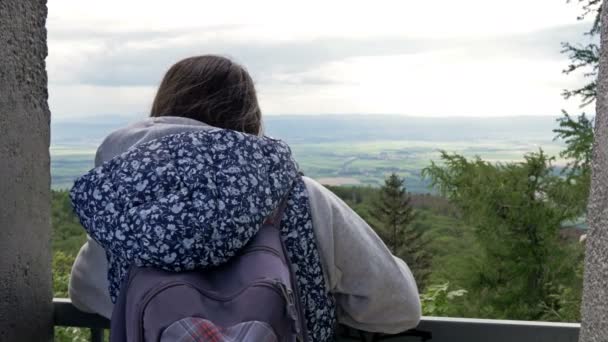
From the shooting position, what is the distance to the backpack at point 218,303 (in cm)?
131

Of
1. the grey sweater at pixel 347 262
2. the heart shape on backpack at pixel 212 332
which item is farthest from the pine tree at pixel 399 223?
the heart shape on backpack at pixel 212 332

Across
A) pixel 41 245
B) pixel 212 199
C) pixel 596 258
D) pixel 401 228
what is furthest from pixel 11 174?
pixel 401 228

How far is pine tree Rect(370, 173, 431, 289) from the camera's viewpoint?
41.7ft

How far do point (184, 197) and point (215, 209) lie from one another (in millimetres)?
62

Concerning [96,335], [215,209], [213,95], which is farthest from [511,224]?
[215,209]

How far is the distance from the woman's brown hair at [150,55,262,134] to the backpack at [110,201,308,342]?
1.11 feet

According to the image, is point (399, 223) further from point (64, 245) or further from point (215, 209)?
point (215, 209)

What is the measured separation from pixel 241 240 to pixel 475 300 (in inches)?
367

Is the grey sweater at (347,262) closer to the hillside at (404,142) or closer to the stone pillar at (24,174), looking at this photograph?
the stone pillar at (24,174)

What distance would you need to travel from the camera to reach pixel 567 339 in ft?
5.82

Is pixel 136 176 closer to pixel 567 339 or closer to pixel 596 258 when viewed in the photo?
pixel 596 258

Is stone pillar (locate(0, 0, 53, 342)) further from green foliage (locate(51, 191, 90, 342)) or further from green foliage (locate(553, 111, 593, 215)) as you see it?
green foliage (locate(553, 111, 593, 215))

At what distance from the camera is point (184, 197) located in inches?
54.0

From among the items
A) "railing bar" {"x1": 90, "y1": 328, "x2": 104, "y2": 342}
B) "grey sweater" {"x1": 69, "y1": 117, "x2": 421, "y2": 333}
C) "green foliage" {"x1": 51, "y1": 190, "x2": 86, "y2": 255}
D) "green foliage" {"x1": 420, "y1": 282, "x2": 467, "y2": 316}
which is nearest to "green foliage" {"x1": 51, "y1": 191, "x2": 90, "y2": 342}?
"green foliage" {"x1": 51, "y1": 190, "x2": 86, "y2": 255}
